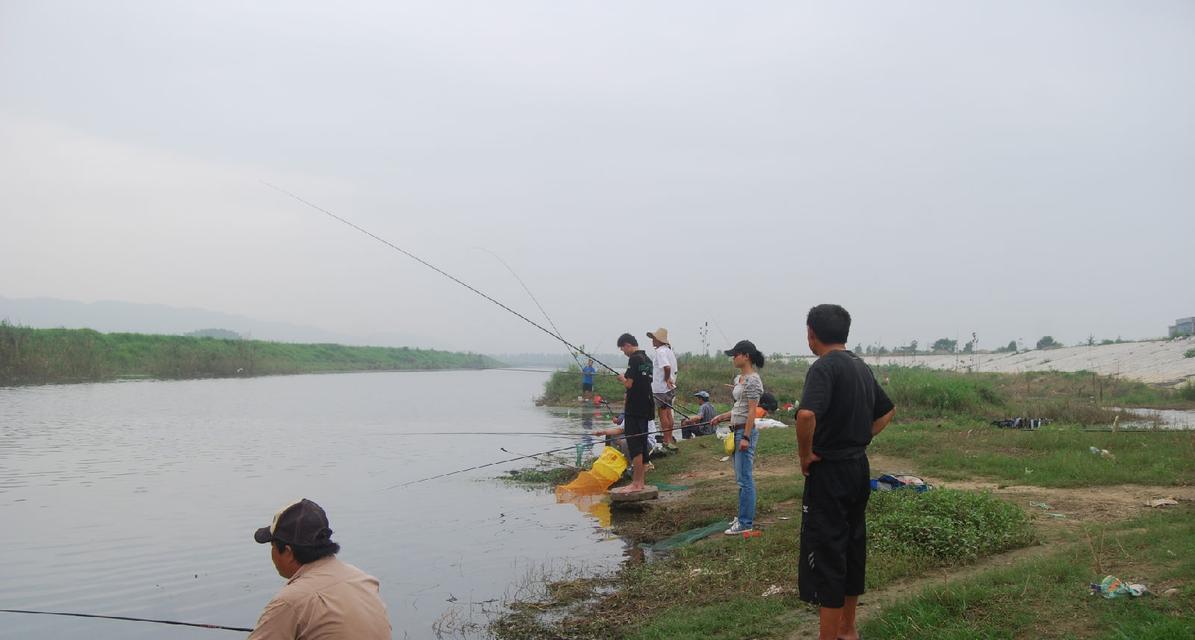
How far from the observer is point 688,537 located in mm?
7430

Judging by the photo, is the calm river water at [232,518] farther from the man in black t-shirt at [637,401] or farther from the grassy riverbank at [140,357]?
the grassy riverbank at [140,357]

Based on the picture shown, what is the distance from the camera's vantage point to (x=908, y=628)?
4367mm

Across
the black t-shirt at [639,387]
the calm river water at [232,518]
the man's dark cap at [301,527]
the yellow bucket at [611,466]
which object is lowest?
the calm river water at [232,518]

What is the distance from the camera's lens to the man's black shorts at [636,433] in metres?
9.07

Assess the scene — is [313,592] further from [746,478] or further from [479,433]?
[479,433]

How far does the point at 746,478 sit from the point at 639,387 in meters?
2.26

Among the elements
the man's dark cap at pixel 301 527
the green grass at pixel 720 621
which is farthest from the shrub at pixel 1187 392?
the man's dark cap at pixel 301 527

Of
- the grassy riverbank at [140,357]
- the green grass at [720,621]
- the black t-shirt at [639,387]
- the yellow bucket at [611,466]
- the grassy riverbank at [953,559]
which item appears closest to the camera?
the grassy riverbank at [953,559]

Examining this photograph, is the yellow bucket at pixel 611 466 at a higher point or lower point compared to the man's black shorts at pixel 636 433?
lower

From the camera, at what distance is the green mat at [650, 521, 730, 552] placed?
7.32 metres

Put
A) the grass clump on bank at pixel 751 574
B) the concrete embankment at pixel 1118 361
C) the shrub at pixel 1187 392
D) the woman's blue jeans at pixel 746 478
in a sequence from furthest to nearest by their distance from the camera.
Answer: the concrete embankment at pixel 1118 361 < the shrub at pixel 1187 392 < the woman's blue jeans at pixel 746 478 < the grass clump on bank at pixel 751 574

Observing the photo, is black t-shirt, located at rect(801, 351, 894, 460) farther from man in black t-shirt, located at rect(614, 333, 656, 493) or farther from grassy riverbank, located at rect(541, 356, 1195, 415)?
grassy riverbank, located at rect(541, 356, 1195, 415)

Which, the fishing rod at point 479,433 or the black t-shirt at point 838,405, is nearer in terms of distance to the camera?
the black t-shirt at point 838,405

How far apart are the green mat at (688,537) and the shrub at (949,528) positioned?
140 centimetres
